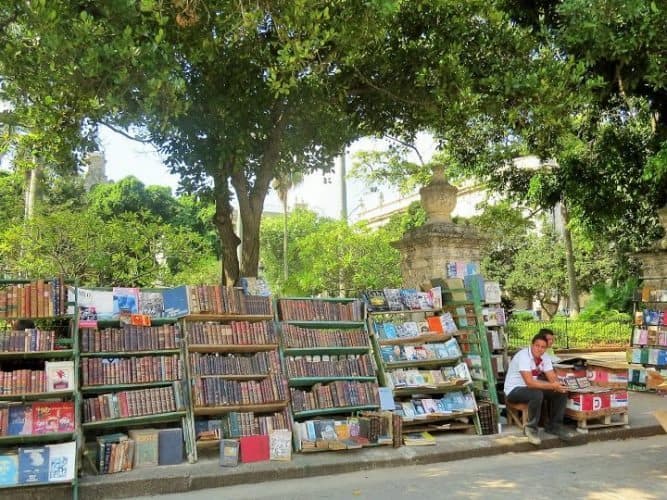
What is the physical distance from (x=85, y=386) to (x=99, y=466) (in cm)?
72

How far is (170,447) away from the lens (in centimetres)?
572

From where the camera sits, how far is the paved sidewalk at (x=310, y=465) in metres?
5.15

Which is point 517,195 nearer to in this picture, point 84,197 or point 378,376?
point 378,376

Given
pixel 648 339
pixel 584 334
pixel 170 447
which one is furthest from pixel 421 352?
pixel 584 334

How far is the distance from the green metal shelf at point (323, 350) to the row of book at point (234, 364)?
0.78 feet

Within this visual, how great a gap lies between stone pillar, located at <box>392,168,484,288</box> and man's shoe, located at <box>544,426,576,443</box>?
8.24ft

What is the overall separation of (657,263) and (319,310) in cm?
744

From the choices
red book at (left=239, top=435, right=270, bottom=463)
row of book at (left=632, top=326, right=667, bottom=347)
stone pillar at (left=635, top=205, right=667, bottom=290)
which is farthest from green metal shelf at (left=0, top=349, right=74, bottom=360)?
stone pillar at (left=635, top=205, right=667, bottom=290)

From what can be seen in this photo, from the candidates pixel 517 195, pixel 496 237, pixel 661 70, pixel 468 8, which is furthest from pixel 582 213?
pixel 496 237

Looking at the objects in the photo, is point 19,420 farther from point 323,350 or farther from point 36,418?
point 323,350

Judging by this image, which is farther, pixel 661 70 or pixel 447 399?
pixel 661 70

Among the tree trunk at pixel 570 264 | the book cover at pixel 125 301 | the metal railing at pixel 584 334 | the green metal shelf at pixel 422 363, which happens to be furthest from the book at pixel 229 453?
the tree trunk at pixel 570 264

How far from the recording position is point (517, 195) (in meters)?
15.2

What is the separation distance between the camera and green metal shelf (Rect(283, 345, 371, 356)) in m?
6.63
